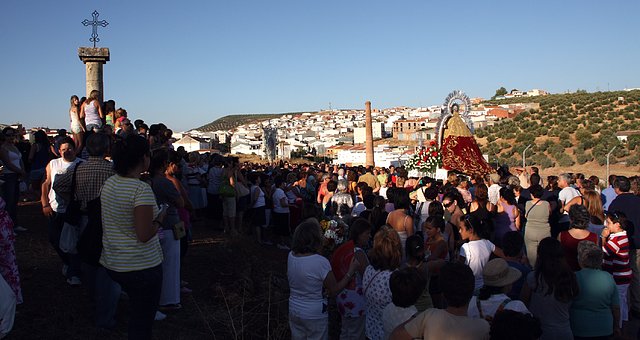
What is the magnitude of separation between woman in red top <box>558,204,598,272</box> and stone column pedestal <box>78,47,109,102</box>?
11.5 meters

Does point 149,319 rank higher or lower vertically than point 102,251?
lower

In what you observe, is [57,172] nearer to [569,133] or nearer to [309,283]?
[309,283]

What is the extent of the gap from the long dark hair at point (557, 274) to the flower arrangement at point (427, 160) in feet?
39.2

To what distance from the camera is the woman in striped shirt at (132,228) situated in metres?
4.37

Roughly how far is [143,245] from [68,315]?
1981 millimetres

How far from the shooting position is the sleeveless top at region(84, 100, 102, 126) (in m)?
10.7

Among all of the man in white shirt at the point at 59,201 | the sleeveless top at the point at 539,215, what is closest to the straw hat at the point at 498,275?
the sleeveless top at the point at 539,215

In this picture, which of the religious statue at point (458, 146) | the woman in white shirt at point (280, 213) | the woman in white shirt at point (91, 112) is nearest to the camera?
the woman in white shirt at point (91, 112)

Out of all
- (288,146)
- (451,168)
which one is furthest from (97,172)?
(288,146)

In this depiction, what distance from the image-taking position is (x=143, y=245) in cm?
447

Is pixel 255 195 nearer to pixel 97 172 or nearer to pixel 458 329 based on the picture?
pixel 97 172

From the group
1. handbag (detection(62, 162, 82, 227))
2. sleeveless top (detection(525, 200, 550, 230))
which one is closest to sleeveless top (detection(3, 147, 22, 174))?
handbag (detection(62, 162, 82, 227))

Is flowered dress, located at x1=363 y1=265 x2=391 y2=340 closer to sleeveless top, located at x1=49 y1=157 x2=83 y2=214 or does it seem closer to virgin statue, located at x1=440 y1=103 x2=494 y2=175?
sleeveless top, located at x1=49 y1=157 x2=83 y2=214

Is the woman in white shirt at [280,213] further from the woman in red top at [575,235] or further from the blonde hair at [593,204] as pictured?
the woman in red top at [575,235]
